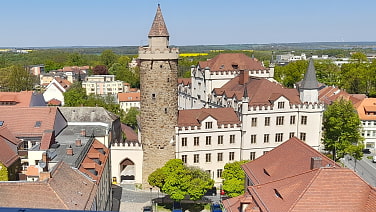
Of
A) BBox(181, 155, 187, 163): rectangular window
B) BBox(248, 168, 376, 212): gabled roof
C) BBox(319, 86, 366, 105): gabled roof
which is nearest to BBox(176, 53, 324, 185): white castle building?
BBox(181, 155, 187, 163): rectangular window

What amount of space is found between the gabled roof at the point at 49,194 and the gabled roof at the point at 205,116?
17.0 m

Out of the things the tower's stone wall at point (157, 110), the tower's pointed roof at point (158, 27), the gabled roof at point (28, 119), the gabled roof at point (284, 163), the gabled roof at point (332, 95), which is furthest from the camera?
the gabled roof at point (332, 95)

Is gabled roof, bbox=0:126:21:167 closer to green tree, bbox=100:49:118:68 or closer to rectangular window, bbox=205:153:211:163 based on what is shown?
rectangular window, bbox=205:153:211:163

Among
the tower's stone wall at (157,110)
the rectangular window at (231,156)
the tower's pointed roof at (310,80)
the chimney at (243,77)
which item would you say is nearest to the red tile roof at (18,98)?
the tower's stone wall at (157,110)

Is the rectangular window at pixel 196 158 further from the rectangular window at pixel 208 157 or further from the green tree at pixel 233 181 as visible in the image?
the green tree at pixel 233 181

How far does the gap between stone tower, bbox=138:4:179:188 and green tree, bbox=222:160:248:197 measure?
6.34 meters

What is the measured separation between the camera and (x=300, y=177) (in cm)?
1891

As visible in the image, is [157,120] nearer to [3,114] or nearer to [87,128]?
[87,128]

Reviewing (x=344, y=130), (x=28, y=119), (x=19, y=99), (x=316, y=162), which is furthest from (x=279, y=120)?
(x=19, y=99)

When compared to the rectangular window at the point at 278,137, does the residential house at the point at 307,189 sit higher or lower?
higher

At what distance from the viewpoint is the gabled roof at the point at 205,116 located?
3600 cm

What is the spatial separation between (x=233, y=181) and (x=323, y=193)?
14.0 m

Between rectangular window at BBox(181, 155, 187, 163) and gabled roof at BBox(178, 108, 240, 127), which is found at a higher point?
gabled roof at BBox(178, 108, 240, 127)

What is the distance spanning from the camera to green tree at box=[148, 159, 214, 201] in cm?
3033
